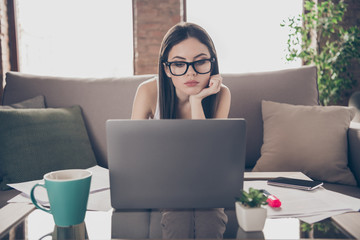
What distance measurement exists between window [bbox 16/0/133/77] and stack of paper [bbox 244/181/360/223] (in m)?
2.92

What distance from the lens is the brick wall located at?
10.9ft

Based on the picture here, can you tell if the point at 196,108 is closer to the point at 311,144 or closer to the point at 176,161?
the point at 311,144

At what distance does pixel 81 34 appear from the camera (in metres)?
3.50

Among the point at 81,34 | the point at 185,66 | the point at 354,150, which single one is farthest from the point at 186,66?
the point at 81,34

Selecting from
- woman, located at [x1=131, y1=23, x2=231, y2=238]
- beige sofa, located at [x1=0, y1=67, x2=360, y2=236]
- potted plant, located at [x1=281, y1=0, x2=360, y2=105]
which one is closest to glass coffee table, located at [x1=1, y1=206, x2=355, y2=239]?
woman, located at [x1=131, y1=23, x2=231, y2=238]

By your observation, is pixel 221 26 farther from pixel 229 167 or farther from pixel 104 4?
pixel 229 167

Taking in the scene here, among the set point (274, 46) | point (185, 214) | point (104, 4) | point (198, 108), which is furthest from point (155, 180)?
point (104, 4)

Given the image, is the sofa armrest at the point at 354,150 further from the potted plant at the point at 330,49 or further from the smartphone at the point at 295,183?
the potted plant at the point at 330,49

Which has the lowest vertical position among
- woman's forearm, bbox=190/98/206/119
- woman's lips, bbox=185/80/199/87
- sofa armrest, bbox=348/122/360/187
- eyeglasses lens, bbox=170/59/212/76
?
sofa armrest, bbox=348/122/360/187

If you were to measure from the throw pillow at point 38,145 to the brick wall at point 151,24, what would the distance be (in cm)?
194

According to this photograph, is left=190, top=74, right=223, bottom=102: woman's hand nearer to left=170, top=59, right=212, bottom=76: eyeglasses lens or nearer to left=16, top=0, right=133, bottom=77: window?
left=170, top=59, right=212, bottom=76: eyeglasses lens

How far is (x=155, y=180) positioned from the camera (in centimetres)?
66

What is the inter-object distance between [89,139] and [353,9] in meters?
3.11

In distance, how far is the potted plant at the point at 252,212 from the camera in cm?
59
